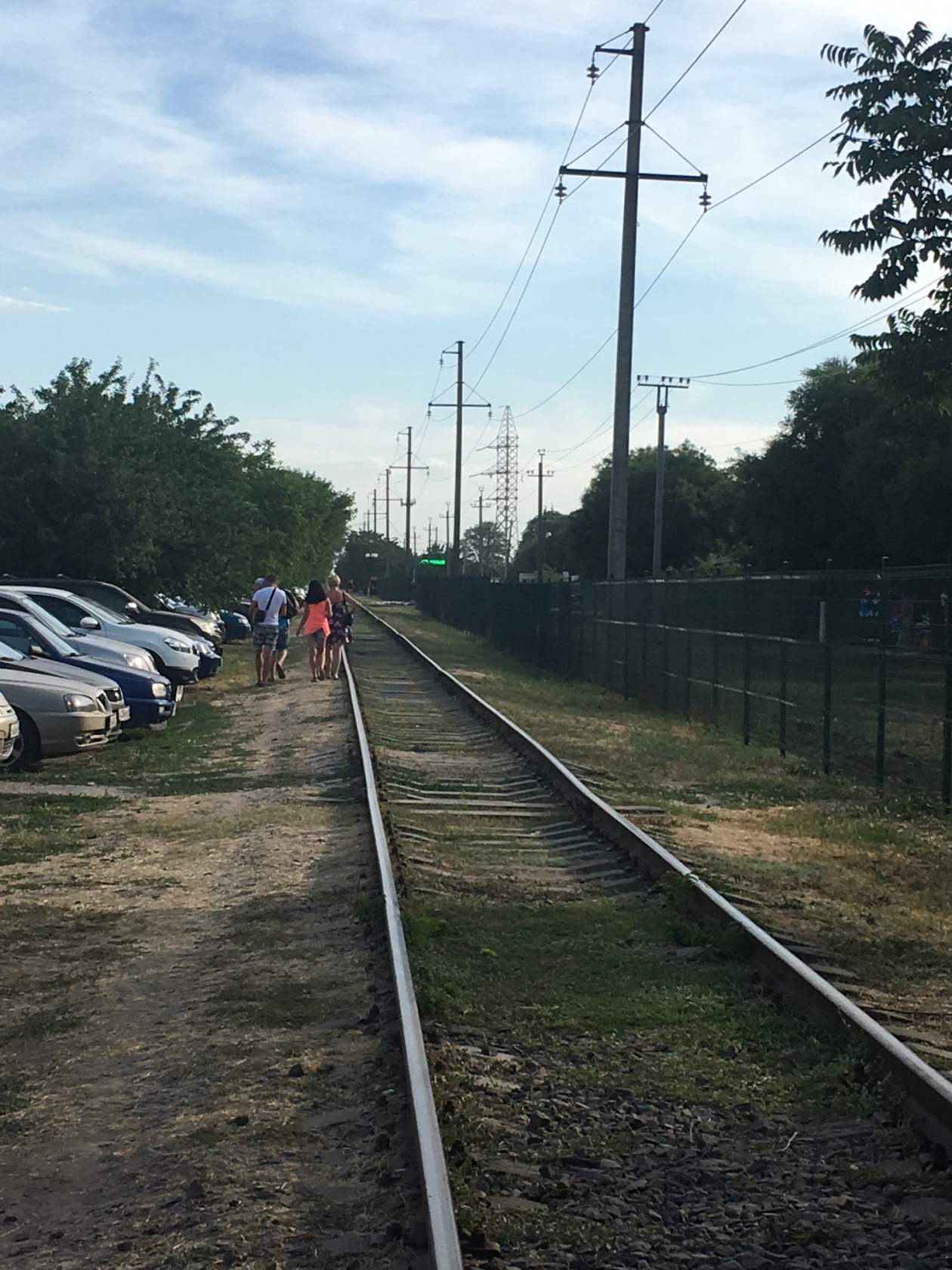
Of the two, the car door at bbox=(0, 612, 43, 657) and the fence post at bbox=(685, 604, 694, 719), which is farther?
the fence post at bbox=(685, 604, 694, 719)

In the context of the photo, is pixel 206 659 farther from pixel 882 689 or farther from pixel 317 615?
pixel 882 689

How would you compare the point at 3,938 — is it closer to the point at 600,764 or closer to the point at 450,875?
the point at 450,875

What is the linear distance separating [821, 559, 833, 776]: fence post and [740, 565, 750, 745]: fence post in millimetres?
2551

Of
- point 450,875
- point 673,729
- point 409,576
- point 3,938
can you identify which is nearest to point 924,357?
point 673,729

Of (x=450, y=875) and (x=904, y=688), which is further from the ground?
(x=904, y=688)

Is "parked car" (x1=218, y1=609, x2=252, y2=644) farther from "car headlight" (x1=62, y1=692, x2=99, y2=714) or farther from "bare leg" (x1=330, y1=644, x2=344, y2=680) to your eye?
"car headlight" (x1=62, y1=692, x2=99, y2=714)

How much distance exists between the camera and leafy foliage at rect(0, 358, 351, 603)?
2914 centimetres

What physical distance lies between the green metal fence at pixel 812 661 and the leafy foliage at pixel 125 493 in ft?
29.4

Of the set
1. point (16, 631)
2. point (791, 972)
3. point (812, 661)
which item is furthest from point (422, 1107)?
point (16, 631)

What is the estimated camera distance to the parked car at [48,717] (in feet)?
48.4

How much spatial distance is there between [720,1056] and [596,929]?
229cm

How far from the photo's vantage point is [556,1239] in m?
4.44

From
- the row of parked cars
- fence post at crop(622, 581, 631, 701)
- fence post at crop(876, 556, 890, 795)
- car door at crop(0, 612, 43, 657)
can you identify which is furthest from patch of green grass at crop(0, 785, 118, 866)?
fence post at crop(622, 581, 631, 701)

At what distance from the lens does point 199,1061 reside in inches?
241
